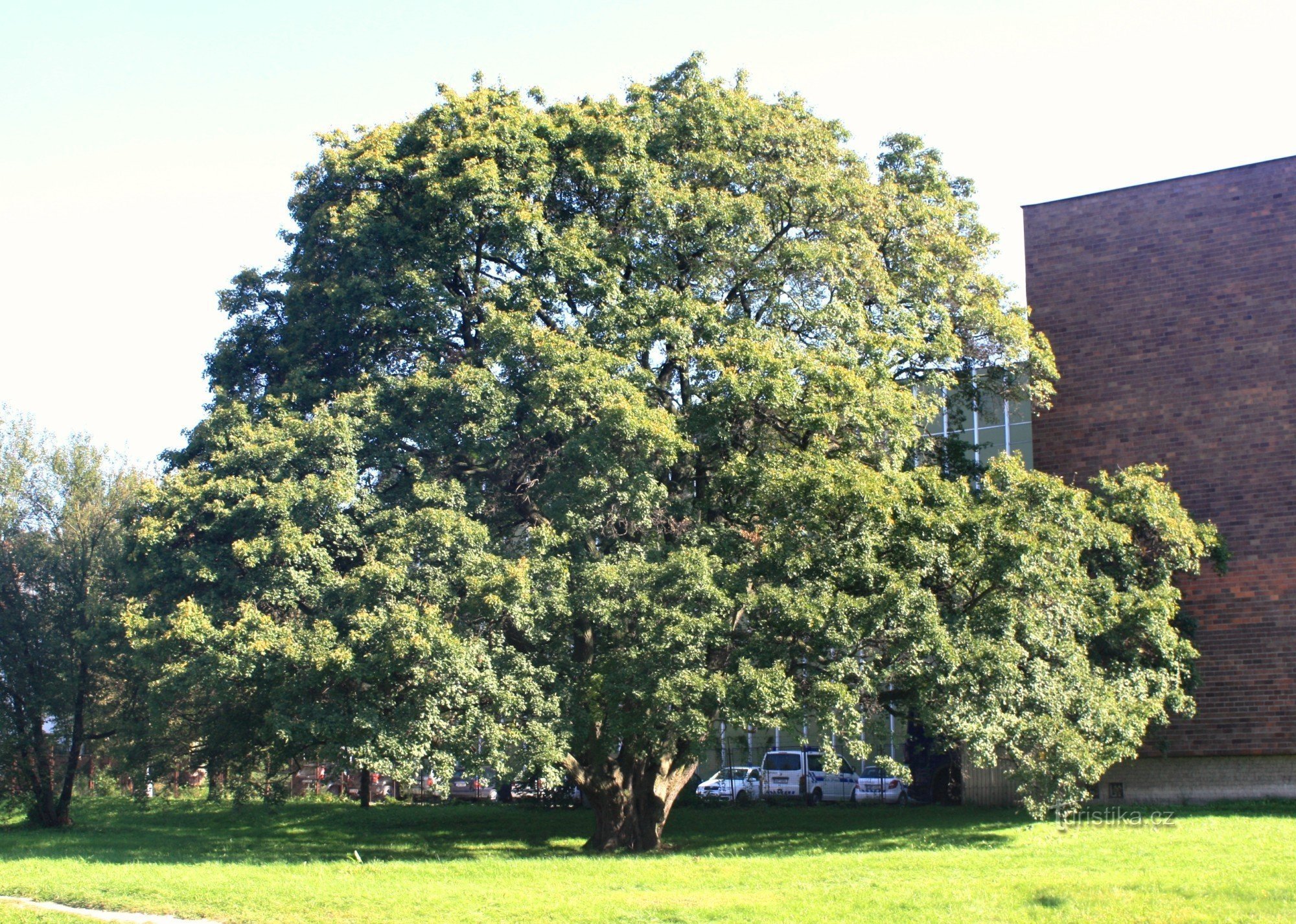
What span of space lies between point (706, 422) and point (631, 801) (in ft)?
22.8

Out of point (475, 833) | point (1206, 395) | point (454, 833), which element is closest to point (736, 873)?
point (475, 833)

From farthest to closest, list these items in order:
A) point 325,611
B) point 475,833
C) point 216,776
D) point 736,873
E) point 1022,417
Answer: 1. point 1022,417
2. point 475,833
3. point 216,776
4. point 325,611
5. point 736,873

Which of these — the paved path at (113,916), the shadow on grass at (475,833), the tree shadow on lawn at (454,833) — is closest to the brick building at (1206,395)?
the shadow on grass at (475,833)

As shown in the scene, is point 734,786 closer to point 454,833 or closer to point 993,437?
point 993,437

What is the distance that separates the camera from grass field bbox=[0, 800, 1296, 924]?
12172 mm

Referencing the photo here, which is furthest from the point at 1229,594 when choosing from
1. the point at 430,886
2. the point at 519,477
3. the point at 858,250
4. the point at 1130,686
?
the point at 430,886

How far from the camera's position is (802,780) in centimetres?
3416

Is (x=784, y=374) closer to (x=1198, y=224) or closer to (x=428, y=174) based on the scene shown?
(x=428, y=174)

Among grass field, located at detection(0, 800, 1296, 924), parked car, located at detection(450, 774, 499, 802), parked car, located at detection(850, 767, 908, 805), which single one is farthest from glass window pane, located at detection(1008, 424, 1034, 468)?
parked car, located at detection(450, 774, 499, 802)

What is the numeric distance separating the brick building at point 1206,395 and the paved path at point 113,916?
1685cm

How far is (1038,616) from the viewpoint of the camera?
1756 centimetres

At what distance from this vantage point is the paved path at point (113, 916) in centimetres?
1287

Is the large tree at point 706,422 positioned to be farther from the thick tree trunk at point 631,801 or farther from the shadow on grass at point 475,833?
the shadow on grass at point 475,833

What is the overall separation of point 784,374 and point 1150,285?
398 inches
